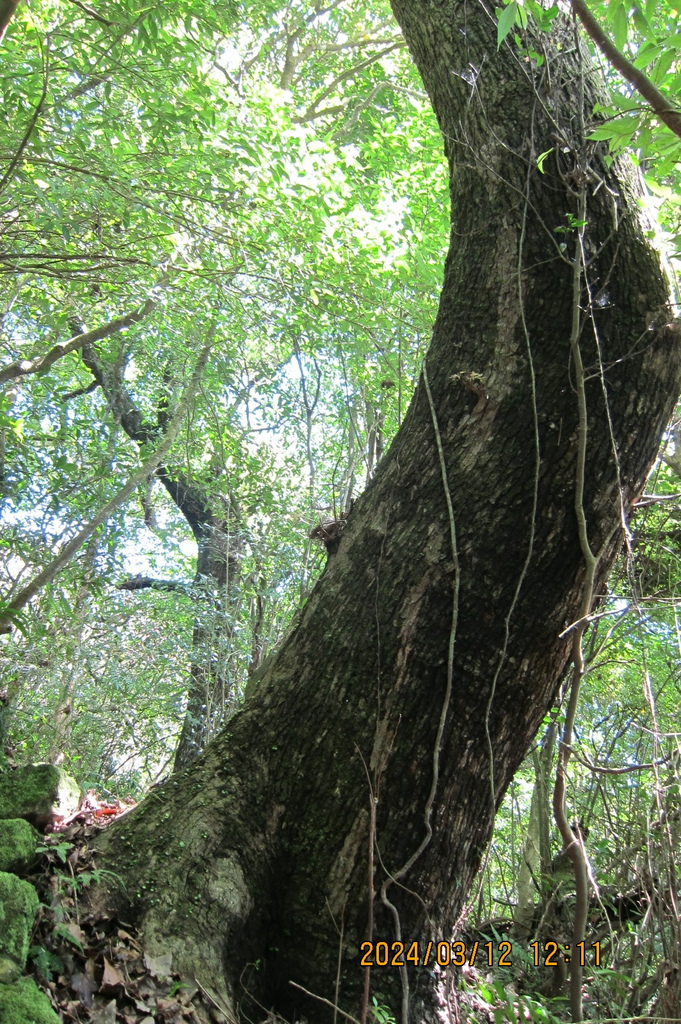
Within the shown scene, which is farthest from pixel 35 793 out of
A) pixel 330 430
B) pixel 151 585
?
pixel 330 430

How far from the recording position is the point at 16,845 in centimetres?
199

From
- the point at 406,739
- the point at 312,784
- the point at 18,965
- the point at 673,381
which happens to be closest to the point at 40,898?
the point at 18,965

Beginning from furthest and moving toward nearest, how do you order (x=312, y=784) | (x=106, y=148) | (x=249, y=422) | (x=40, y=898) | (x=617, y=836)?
(x=249, y=422)
(x=106, y=148)
(x=617, y=836)
(x=312, y=784)
(x=40, y=898)

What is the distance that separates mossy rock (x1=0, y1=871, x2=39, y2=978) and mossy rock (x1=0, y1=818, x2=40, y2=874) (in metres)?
0.13

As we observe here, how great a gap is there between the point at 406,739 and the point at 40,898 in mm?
1143

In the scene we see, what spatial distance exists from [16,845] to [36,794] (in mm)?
264

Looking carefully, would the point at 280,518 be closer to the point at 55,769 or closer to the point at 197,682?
the point at 197,682

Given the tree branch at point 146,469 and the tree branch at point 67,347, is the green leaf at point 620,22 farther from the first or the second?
the tree branch at point 146,469

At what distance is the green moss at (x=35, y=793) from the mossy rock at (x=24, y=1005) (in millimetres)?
659

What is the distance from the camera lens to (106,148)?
3365 millimetres

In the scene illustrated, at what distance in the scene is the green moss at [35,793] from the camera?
222 cm

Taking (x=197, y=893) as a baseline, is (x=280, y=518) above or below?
above

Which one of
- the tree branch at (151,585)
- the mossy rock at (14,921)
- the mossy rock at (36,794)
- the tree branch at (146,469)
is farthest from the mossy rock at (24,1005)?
the tree branch at (151,585)
